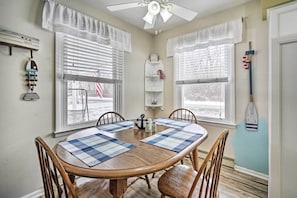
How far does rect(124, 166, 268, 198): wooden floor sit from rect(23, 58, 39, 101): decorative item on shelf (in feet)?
5.07

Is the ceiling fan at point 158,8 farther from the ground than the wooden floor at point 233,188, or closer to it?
farther from the ground

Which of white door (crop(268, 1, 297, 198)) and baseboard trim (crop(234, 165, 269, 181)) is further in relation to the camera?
baseboard trim (crop(234, 165, 269, 181))

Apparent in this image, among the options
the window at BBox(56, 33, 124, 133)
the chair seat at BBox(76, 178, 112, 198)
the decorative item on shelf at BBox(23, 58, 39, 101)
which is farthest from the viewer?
the window at BBox(56, 33, 124, 133)

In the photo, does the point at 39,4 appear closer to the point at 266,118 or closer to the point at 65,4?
the point at 65,4

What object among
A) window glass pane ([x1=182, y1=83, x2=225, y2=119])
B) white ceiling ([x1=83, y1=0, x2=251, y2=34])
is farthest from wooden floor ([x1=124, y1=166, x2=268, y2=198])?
white ceiling ([x1=83, y1=0, x2=251, y2=34])

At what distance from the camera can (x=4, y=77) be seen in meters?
1.47

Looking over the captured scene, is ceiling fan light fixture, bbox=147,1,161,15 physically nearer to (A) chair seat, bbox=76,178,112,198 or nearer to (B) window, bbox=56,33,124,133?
(B) window, bbox=56,33,124,133

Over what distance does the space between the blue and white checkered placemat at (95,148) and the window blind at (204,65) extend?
1884 millimetres

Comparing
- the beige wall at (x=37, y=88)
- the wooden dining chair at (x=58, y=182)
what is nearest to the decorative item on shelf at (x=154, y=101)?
the beige wall at (x=37, y=88)

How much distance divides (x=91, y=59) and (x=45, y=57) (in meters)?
0.61

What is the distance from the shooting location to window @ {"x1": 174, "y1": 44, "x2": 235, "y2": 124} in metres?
2.30

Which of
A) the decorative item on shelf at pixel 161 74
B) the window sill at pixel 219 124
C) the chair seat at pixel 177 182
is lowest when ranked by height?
the chair seat at pixel 177 182

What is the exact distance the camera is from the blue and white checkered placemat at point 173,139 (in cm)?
117

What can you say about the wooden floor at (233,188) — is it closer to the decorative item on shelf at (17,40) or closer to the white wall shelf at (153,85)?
the white wall shelf at (153,85)
